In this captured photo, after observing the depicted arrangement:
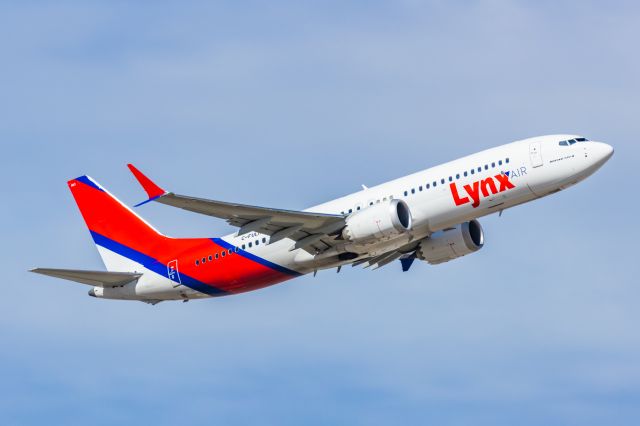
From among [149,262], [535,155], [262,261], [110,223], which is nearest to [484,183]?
[535,155]

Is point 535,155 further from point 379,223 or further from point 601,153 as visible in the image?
point 379,223

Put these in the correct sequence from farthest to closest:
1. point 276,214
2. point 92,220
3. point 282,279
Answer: point 92,220
point 282,279
point 276,214

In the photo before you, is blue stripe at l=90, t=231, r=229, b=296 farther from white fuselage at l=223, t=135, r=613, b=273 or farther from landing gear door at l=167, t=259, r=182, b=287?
white fuselage at l=223, t=135, r=613, b=273

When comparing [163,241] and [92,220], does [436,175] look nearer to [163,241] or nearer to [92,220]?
[163,241]

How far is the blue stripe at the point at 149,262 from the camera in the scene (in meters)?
65.1

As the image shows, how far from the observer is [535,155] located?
59469 mm

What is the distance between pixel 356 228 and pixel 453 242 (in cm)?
727

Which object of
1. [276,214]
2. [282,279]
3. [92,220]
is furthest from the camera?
[92,220]

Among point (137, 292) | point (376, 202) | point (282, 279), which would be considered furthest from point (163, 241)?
point (376, 202)

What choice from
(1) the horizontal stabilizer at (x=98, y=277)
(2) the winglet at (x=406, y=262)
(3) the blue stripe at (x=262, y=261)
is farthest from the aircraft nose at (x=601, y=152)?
(1) the horizontal stabilizer at (x=98, y=277)

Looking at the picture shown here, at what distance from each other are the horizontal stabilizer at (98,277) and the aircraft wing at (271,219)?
902 centimetres

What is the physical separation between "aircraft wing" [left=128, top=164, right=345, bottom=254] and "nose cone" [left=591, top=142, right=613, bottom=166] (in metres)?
12.1

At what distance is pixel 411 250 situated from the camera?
6619 cm

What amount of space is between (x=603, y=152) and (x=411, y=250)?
1189 centimetres
